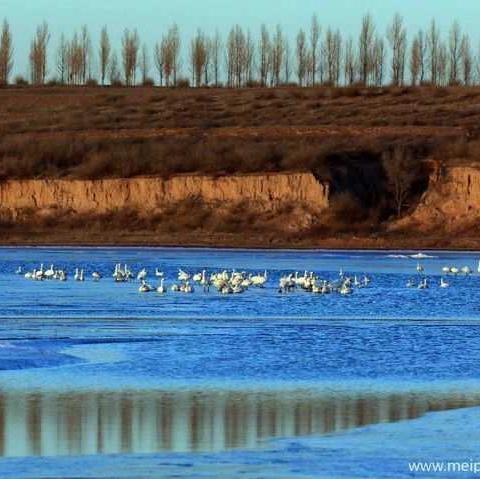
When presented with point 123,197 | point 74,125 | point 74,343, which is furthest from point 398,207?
point 74,343

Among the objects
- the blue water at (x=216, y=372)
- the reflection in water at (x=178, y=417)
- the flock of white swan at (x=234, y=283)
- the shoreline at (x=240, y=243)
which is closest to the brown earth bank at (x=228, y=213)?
the shoreline at (x=240, y=243)

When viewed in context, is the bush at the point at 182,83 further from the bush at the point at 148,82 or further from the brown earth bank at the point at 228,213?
the brown earth bank at the point at 228,213

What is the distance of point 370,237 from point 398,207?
450 centimetres

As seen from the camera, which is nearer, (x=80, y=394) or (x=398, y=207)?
(x=80, y=394)

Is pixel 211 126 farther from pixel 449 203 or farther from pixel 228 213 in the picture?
pixel 449 203

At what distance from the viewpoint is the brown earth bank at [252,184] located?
7438cm

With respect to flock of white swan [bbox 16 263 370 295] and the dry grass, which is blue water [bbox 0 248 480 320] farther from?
the dry grass

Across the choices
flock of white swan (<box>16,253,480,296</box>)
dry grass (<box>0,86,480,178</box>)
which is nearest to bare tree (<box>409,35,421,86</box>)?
dry grass (<box>0,86,480,178</box>)

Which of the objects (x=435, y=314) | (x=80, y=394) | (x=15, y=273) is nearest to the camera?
(x=80, y=394)

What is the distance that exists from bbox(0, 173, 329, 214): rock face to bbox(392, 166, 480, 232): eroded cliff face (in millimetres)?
4894

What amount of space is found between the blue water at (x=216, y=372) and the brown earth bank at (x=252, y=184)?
32.1m

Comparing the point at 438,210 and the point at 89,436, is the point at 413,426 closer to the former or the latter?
the point at 89,436

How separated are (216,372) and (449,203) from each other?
53.9 m

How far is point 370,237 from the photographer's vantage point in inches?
2857
